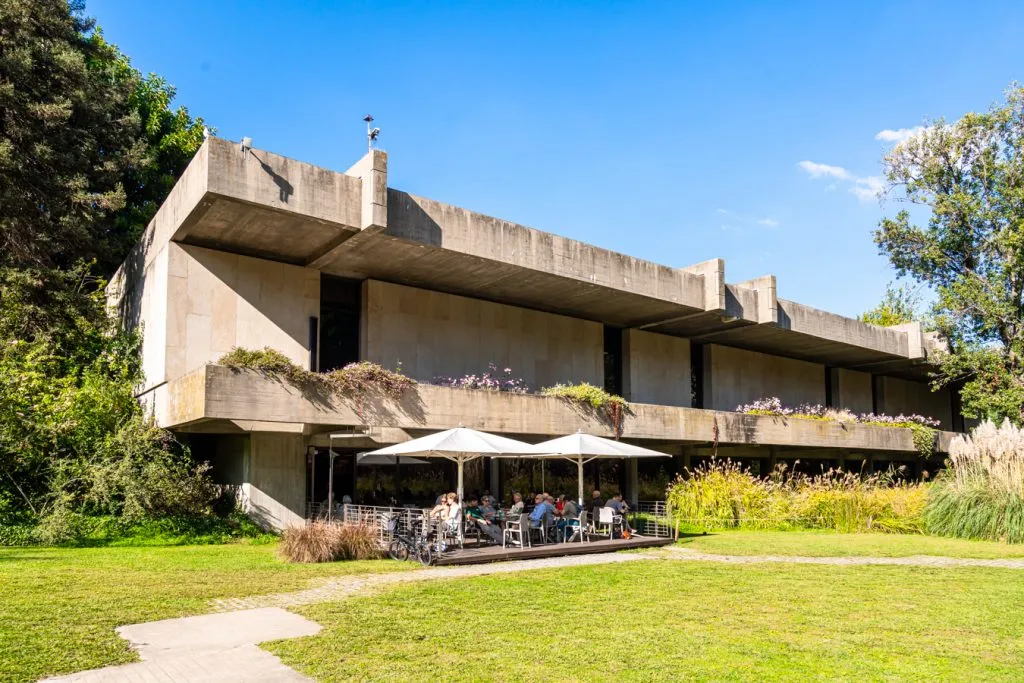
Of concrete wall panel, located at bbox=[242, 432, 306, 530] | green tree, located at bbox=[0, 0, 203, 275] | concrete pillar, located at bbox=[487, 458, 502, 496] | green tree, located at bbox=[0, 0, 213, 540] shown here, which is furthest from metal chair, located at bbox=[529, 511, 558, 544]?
green tree, located at bbox=[0, 0, 203, 275]

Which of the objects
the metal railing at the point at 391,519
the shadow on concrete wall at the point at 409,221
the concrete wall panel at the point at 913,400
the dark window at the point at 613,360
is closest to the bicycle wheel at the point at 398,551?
the metal railing at the point at 391,519

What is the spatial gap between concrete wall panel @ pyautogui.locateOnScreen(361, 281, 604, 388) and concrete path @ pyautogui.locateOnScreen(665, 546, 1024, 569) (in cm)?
1043

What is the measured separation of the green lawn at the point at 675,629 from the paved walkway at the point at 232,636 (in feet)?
1.02

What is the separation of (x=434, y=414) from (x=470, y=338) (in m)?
6.12

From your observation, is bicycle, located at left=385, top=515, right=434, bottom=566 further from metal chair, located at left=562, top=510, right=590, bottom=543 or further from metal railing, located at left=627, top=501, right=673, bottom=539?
metal railing, located at left=627, top=501, right=673, bottom=539

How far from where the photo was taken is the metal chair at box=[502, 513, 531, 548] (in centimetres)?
1497

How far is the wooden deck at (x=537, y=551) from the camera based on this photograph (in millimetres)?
13258

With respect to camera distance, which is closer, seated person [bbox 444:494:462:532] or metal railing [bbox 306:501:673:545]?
metal railing [bbox 306:501:673:545]

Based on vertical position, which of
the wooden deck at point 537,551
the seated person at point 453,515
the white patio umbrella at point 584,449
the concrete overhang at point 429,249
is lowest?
the wooden deck at point 537,551

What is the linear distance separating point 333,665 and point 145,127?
3113cm

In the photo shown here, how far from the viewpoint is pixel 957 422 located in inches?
1837

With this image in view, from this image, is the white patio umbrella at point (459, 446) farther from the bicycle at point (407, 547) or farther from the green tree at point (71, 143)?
the green tree at point (71, 143)

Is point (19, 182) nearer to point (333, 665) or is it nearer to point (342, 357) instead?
point (342, 357)

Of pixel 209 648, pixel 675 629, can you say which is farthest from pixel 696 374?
pixel 209 648
